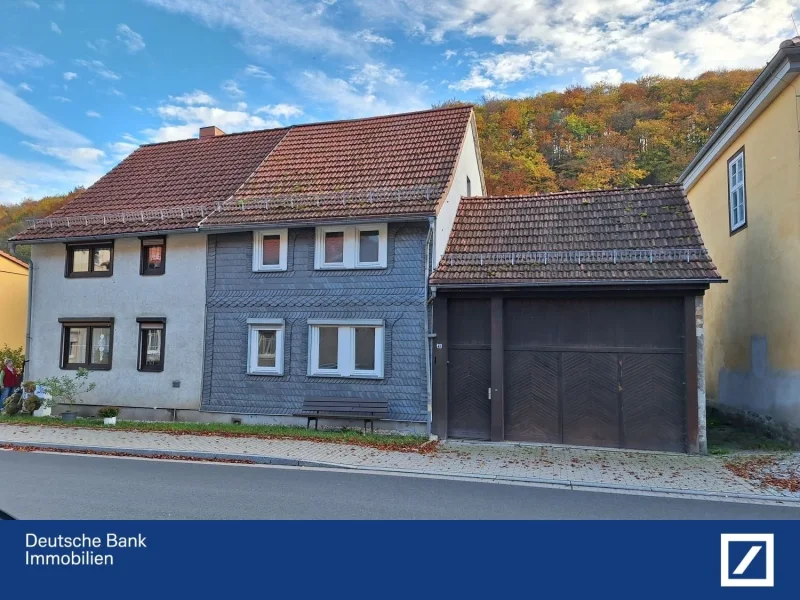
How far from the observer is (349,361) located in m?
13.3

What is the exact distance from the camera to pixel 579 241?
41.3ft

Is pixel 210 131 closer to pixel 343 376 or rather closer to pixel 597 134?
pixel 343 376

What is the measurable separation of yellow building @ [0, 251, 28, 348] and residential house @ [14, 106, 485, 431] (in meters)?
9.29

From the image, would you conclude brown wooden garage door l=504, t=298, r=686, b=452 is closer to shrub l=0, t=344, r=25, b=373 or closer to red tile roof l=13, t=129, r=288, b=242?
red tile roof l=13, t=129, r=288, b=242

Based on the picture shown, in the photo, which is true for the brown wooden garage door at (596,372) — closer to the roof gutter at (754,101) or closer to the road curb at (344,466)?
the road curb at (344,466)

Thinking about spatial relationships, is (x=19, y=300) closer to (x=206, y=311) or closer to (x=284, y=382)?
(x=206, y=311)

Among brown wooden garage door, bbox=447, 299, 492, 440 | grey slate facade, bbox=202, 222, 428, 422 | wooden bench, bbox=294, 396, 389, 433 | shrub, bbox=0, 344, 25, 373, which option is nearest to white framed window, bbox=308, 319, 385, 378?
grey slate facade, bbox=202, 222, 428, 422

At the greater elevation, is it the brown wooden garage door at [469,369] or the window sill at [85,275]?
the window sill at [85,275]

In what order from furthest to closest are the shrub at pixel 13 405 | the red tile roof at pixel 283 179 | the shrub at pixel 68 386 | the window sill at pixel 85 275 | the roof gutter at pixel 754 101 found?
the window sill at pixel 85 275 → the shrub at pixel 13 405 → the shrub at pixel 68 386 → the red tile roof at pixel 283 179 → the roof gutter at pixel 754 101

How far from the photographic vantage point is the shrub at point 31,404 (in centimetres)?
1532

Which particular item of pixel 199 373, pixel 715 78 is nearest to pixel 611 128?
pixel 715 78

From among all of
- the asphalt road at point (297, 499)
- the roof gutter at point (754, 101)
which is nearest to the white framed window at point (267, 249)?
the asphalt road at point (297, 499)

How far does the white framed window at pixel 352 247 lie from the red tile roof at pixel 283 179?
1.65ft

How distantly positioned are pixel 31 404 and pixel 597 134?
38146 millimetres
